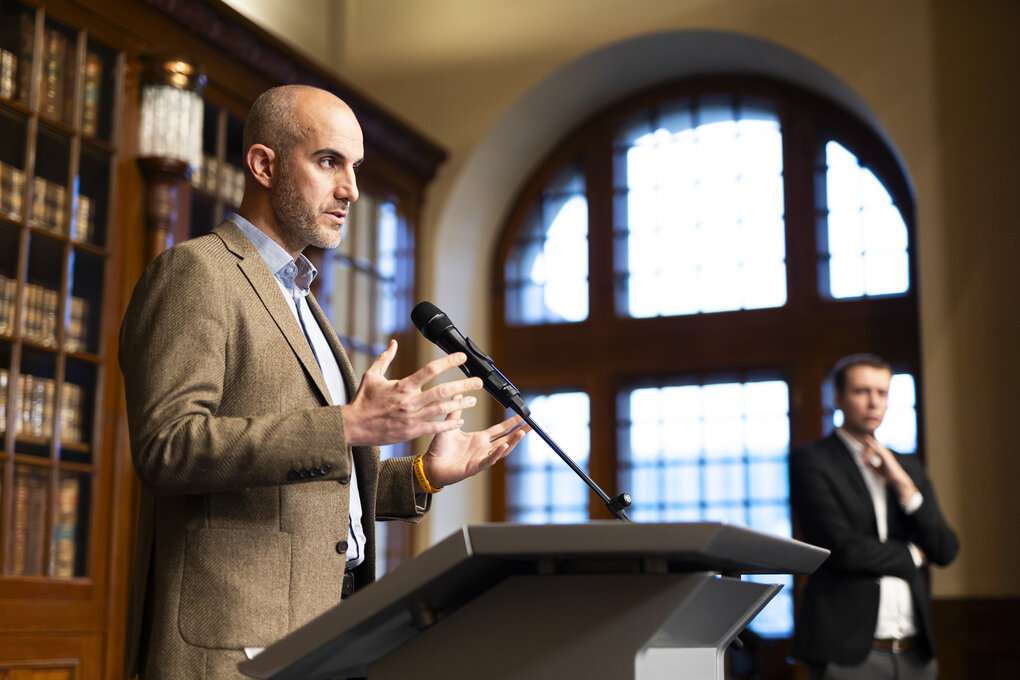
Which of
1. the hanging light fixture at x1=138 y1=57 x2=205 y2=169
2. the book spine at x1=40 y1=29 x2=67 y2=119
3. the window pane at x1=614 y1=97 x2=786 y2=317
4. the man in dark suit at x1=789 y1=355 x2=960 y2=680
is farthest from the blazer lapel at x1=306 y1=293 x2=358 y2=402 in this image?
the window pane at x1=614 y1=97 x2=786 y2=317

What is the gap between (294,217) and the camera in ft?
5.71

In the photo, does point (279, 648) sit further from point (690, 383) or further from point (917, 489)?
point (690, 383)

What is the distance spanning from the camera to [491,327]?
5.91 metres

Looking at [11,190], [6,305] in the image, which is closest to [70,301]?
[6,305]

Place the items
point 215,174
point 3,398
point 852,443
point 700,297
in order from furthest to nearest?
point 700,297
point 215,174
point 852,443
point 3,398

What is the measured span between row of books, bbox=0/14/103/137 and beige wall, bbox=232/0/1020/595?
136 centimetres

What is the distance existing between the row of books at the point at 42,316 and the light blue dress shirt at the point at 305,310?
1.91 m

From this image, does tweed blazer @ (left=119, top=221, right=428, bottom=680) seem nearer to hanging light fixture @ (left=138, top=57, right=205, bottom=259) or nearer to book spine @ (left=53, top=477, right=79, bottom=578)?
book spine @ (left=53, top=477, right=79, bottom=578)

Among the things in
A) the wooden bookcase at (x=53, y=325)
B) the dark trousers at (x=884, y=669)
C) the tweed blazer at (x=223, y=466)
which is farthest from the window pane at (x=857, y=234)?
the tweed blazer at (x=223, y=466)

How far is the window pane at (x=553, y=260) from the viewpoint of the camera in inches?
228

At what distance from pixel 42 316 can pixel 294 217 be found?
2094mm

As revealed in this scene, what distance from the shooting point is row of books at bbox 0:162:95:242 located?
3.41 meters

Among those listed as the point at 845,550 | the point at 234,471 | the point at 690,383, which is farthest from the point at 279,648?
the point at 690,383

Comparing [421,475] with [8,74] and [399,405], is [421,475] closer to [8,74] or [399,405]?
[399,405]
